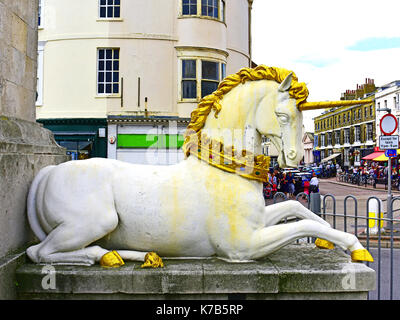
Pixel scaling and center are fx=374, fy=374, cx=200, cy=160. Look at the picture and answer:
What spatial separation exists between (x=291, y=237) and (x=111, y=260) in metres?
1.41

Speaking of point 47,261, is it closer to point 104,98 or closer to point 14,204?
point 14,204

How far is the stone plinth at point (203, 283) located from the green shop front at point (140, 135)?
501 inches

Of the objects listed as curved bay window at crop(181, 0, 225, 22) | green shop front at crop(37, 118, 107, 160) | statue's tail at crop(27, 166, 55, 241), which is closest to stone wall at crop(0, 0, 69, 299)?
statue's tail at crop(27, 166, 55, 241)

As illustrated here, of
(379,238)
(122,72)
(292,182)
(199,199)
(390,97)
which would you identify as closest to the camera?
(199,199)

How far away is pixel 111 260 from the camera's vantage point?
2.88 meters

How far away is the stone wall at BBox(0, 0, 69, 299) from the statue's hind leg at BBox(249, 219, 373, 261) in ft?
6.12

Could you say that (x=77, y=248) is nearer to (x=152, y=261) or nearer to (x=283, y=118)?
(x=152, y=261)

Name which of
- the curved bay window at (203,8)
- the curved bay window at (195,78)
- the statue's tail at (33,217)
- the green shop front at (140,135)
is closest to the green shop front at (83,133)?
the green shop front at (140,135)

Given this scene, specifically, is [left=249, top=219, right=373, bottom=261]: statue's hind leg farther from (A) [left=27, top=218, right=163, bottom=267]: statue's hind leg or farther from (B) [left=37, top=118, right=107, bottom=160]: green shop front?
(B) [left=37, top=118, right=107, bottom=160]: green shop front

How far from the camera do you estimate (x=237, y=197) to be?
296 centimetres

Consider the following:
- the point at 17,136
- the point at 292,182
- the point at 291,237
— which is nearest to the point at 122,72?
the point at 292,182

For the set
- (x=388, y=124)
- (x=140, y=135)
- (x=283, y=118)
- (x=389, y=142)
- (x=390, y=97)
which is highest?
(x=390, y=97)

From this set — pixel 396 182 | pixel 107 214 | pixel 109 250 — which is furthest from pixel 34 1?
pixel 396 182

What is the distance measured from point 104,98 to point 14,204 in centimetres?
1330
